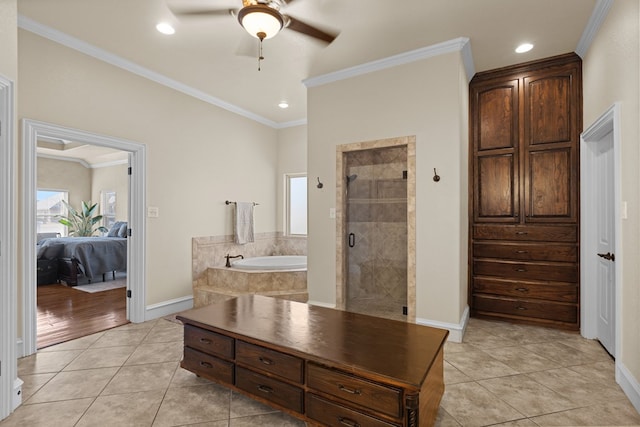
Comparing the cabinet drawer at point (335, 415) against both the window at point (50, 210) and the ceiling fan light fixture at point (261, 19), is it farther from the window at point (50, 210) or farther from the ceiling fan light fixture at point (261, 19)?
the window at point (50, 210)

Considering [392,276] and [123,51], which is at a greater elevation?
[123,51]

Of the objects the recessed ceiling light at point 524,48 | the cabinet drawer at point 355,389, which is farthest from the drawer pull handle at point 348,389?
the recessed ceiling light at point 524,48

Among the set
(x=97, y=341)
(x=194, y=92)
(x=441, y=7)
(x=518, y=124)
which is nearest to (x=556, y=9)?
(x=441, y=7)

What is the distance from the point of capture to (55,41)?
2.99m

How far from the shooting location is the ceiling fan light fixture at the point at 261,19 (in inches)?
85.0

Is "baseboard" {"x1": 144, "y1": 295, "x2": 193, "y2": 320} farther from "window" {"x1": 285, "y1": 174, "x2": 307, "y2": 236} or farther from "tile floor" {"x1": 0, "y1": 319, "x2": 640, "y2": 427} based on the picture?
"window" {"x1": 285, "y1": 174, "x2": 307, "y2": 236}

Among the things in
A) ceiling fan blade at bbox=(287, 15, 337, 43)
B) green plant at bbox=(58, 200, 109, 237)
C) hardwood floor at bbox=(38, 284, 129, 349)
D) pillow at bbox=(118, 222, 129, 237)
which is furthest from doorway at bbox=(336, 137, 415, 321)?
green plant at bbox=(58, 200, 109, 237)

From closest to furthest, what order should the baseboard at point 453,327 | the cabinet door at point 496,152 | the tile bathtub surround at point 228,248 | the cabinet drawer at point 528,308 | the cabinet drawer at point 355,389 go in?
the cabinet drawer at point 355,389 < the baseboard at point 453,327 < the cabinet drawer at point 528,308 < the cabinet door at point 496,152 < the tile bathtub surround at point 228,248

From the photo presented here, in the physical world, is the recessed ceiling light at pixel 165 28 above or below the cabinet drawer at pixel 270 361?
above

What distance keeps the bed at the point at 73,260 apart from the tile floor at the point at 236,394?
10.1 feet

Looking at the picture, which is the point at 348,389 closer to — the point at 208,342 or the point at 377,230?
the point at 208,342

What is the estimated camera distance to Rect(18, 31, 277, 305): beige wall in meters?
2.98

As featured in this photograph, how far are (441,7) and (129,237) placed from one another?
12.6ft

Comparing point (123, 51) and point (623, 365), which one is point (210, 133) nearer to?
point (123, 51)
